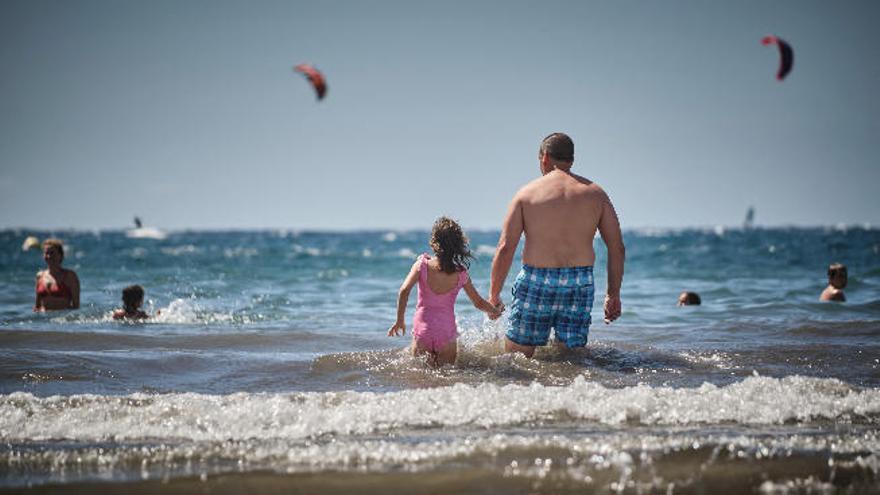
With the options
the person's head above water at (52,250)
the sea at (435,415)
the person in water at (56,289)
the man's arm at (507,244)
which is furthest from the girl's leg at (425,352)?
the person in water at (56,289)

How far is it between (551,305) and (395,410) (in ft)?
6.40

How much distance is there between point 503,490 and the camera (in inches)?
128

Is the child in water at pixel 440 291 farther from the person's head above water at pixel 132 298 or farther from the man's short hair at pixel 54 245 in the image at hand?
the man's short hair at pixel 54 245

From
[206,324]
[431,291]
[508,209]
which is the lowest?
[206,324]

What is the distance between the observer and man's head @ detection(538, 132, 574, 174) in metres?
6.09

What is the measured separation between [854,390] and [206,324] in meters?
7.58

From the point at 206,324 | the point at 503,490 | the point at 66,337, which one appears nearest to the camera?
the point at 503,490

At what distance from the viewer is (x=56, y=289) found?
1109cm

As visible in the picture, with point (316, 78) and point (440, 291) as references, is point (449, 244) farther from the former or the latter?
point (316, 78)

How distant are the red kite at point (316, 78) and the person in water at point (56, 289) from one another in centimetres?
470

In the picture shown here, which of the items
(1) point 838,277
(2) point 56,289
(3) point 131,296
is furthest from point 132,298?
(1) point 838,277

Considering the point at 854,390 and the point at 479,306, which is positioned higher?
the point at 479,306

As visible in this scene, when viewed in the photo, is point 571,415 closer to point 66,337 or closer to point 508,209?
point 508,209

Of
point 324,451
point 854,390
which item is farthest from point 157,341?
point 854,390
